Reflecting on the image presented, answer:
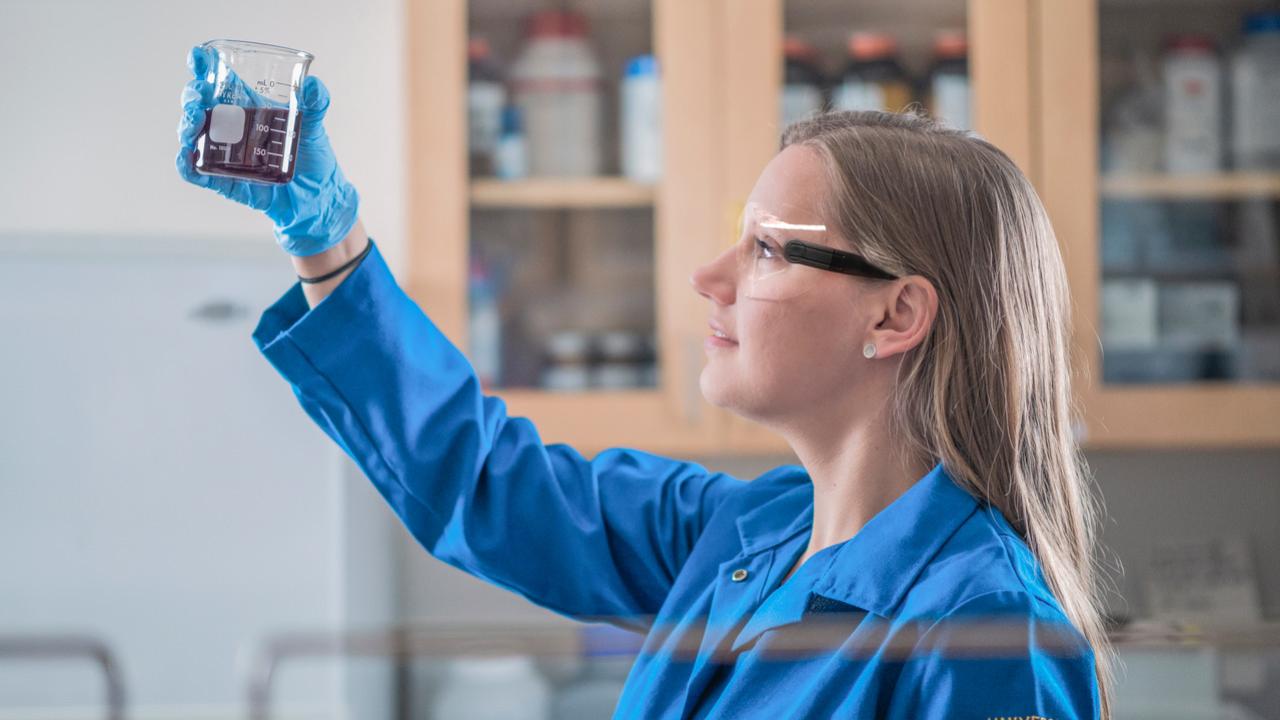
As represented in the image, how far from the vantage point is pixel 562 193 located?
1.66 metres

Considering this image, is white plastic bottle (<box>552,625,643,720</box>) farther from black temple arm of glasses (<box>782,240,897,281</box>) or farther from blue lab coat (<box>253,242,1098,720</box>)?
black temple arm of glasses (<box>782,240,897,281</box>)

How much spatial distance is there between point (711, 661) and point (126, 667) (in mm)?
420

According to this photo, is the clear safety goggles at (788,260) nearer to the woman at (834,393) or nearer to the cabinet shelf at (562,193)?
the woman at (834,393)

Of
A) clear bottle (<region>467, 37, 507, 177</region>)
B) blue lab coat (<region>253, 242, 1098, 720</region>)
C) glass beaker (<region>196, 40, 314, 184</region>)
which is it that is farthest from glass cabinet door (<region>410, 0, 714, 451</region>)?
glass beaker (<region>196, 40, 314, 184</region>)

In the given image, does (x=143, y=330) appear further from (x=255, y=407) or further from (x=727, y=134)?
(x=727, y=134)

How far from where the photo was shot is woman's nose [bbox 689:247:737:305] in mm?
788

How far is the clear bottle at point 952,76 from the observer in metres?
1.62

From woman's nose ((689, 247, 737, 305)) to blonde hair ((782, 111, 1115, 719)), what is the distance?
3.1 inches

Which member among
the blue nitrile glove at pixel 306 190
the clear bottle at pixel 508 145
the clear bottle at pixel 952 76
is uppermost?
the clear bottle at pixel 952 76

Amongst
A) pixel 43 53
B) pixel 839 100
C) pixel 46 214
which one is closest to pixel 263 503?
pixel 46 214

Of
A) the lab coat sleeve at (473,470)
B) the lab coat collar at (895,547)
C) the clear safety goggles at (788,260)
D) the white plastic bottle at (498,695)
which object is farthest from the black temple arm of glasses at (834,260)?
the white plastic bottle at (498,695)

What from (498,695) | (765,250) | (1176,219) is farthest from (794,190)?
(1176,219)

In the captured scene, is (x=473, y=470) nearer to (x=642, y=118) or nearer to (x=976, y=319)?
(x=976, y=319)

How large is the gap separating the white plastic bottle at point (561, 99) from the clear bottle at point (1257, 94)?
36.5 inches
